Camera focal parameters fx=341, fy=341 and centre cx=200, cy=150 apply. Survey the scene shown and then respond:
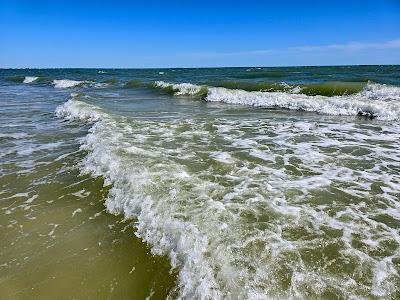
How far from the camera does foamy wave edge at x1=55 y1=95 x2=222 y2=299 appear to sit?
3.28m

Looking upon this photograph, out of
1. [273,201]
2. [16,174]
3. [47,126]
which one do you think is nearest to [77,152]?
[16,174]

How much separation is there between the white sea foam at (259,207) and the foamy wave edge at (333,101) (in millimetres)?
5428

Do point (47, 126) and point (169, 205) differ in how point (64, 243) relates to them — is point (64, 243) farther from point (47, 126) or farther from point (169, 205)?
point (47, 126)

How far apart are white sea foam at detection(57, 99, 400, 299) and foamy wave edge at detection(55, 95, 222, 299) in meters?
0.01

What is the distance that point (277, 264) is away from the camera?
3389 millimetres

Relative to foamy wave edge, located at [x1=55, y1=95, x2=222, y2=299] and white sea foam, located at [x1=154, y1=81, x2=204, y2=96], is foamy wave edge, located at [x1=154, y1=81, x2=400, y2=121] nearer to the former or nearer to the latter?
white sea foam, located at [x1=154, y1=81, x2=204, y2=96]

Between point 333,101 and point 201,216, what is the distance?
12.9 metres

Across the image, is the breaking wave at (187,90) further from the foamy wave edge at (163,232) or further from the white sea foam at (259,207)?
the foamy wave edge at (163,232)

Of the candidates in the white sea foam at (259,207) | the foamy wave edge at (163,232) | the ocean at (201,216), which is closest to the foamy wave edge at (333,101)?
the ocean at (201,216)

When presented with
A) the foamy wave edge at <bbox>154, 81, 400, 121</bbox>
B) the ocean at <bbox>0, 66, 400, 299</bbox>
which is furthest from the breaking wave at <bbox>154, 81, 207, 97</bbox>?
the ocean at <bbox>0, 66, 400, 299</bbox>

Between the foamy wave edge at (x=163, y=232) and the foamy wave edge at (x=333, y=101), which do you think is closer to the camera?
the foamy wave edge at (x=163, y=232)

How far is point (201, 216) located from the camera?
4371mm

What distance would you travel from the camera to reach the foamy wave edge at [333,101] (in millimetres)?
13500

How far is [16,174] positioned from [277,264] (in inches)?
220
